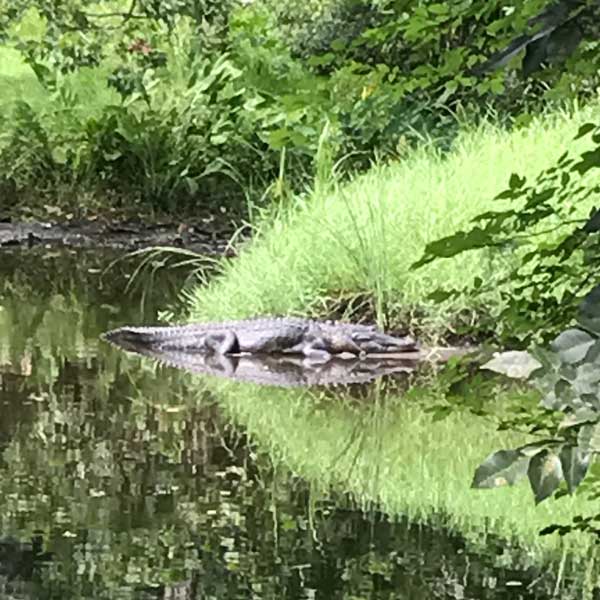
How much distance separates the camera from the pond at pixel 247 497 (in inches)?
119

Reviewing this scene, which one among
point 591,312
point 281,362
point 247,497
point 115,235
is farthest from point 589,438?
point 115,235

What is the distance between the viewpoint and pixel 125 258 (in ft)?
31.9

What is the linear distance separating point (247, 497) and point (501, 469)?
8.05ft

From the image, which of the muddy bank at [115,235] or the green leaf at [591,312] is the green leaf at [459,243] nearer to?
the green leaf at [591,312]

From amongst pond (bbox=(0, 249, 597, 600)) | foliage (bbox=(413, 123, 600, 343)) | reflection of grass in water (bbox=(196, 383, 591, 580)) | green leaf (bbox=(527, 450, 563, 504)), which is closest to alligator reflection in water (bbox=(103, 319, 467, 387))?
pond (bbox=(0, 249, 597, 600))

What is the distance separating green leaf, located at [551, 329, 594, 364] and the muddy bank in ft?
28.8

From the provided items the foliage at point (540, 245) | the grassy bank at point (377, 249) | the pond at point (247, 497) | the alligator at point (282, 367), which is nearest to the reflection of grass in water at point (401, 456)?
the pond at point (247, 497)

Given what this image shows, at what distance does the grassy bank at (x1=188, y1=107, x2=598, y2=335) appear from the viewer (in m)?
6.59

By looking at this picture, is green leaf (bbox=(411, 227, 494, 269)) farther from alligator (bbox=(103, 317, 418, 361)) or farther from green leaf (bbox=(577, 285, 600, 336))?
alligator (bbox=(103, 317, 418, 361))

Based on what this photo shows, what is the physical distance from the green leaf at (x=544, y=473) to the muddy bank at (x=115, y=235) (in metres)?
8.69

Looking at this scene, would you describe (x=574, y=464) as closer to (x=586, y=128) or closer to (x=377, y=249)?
(x=586, y=128)

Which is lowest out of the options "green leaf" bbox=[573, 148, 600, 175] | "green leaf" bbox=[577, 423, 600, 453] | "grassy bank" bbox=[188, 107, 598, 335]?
"green leaf" bbox=[577, 423, 600, 453]

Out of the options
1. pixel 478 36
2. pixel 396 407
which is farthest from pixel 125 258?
pixel 478 36

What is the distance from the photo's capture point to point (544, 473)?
133 cm
